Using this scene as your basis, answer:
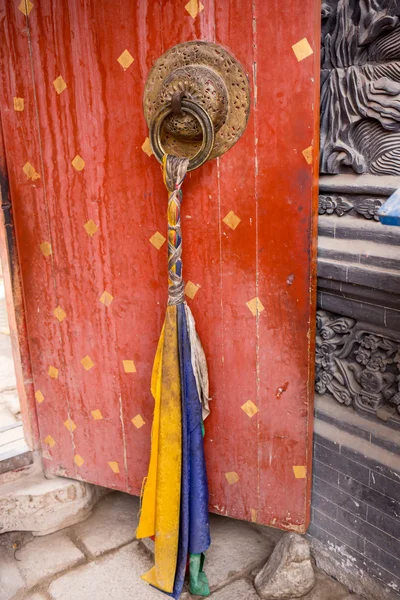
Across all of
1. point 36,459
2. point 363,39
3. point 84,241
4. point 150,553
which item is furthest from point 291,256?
point 36,459

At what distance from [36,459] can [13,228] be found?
4.02 feet

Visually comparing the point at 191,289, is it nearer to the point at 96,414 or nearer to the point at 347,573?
the point at 96,414

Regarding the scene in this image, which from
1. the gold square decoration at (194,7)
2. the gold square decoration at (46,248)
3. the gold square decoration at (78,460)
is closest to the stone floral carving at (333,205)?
the gold square decoration at (194,7)

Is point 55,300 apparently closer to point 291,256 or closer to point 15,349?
point 15,349

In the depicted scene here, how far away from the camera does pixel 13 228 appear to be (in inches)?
105

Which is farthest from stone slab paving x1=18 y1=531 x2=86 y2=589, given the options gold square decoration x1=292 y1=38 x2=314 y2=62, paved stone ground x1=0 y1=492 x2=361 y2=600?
gold square decoration x1=292 y1=38 x2=314 y2=62

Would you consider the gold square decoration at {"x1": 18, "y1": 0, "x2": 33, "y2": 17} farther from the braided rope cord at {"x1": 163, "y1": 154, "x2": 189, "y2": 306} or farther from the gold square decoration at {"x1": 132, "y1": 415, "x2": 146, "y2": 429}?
the gold square decoration at {"x1": 132, "y1": 415, "x2": 146, "y2": 429}

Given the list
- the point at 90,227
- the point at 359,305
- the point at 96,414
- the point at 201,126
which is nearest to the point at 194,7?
the point at 201,126

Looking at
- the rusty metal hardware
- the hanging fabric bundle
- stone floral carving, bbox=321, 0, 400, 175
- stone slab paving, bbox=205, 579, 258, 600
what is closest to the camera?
stone floral carving, bbox=321, 0, 400, 175

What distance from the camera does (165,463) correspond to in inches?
86.9

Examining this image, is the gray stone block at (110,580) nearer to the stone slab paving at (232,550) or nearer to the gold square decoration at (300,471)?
the stone slab paving at (232,550)

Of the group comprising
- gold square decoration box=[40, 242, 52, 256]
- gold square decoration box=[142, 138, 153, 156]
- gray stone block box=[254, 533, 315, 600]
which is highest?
gold square decoration box=[142, 138, 153, 156]

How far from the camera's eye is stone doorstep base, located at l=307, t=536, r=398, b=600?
2215 millimetres

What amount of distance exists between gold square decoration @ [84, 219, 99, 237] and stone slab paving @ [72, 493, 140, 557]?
1507mm
